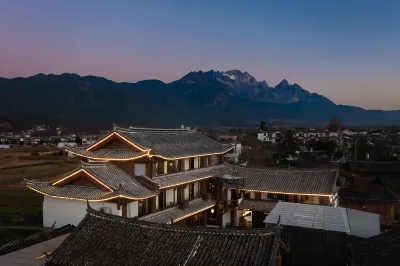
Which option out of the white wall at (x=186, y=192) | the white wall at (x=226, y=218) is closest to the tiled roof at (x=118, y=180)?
the white wall at (x=186, y=192)

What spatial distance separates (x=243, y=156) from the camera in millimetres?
86062

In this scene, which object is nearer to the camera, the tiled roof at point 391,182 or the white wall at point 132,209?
the white wall at point 132,209

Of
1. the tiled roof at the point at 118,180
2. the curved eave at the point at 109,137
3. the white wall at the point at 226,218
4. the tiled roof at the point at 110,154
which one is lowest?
the white wall at the point at 226,218

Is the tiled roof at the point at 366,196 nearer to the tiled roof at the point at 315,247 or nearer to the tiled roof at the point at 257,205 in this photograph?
the tiled roof at the point at 257,205

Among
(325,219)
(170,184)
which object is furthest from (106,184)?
(325,219)

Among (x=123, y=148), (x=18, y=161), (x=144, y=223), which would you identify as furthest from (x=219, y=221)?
(x=18, y=161)

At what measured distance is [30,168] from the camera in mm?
61250

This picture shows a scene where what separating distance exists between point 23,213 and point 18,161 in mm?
39566

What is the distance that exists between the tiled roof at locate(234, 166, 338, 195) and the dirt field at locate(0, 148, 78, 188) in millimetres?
30873

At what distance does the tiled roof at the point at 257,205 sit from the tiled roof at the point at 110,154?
12.9 metres

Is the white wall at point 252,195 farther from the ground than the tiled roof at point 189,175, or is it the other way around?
the tiled roof at point 189,175

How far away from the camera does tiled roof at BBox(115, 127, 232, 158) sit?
29141mm

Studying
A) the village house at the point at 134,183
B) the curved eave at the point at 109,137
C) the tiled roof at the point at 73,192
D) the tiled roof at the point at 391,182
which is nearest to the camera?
the tiled roof at the point at 73,192

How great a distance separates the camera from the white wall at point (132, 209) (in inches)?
995
